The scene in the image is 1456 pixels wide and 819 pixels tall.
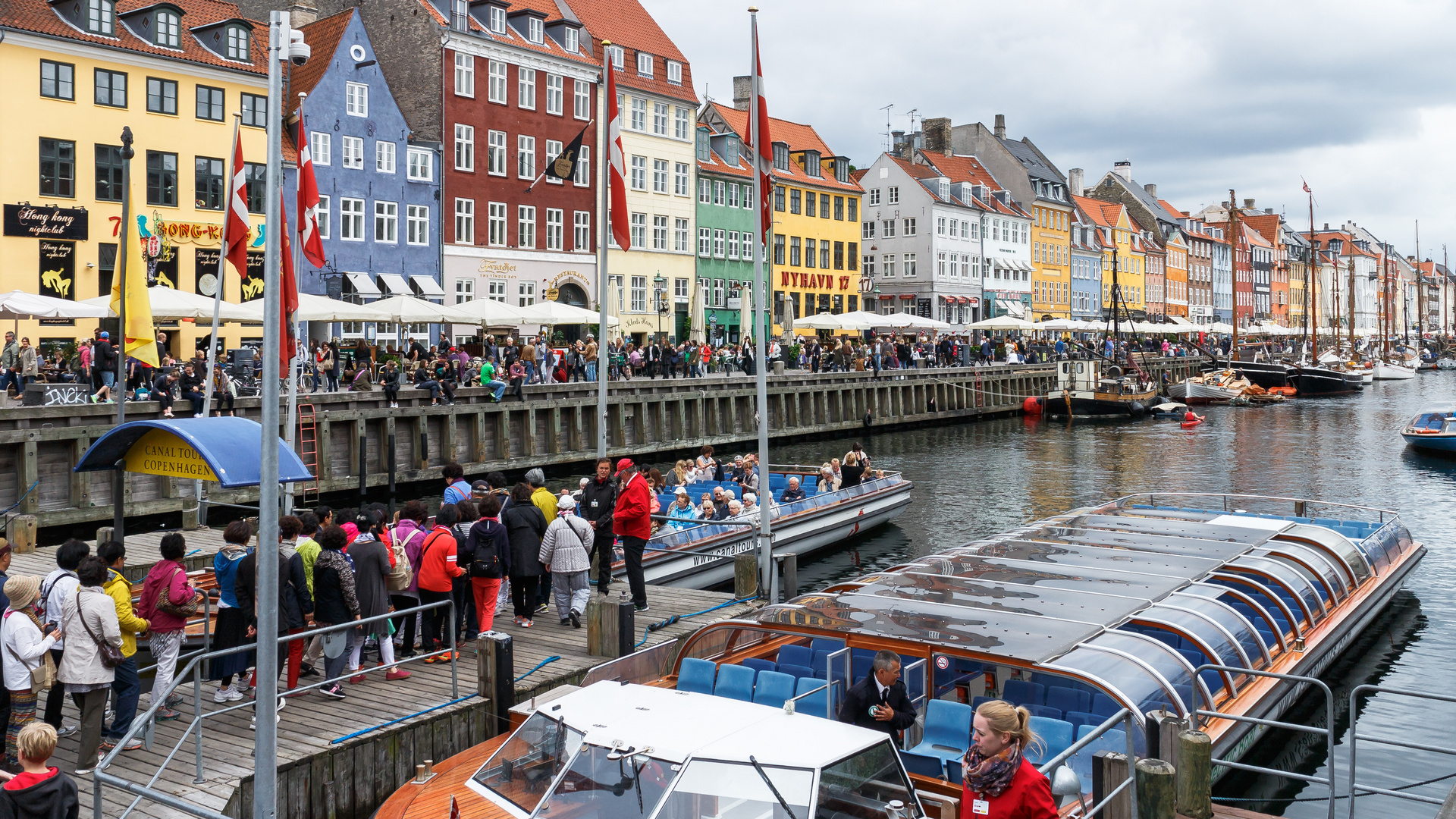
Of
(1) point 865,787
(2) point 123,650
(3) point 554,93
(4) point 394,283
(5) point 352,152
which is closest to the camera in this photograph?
(1) point 865,787

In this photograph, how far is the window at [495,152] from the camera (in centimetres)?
5209

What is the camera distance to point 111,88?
39.6 meters

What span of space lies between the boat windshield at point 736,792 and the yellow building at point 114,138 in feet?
112

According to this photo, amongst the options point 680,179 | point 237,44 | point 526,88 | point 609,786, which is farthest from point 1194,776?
point 680,179

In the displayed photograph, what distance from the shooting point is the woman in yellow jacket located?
9.30 m

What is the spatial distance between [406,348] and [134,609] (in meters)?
34.6

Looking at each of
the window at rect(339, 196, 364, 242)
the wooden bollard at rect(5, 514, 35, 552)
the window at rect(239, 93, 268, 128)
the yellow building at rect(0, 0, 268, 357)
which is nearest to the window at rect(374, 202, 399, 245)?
the window at rect(339, 196, 364, 242)

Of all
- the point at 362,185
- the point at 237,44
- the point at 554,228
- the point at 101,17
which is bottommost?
the point at 554,228

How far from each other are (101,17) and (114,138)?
384 centimetres

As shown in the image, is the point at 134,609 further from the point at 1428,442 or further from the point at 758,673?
the point at 1428,442

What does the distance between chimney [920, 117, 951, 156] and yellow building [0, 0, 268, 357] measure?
5812 cm

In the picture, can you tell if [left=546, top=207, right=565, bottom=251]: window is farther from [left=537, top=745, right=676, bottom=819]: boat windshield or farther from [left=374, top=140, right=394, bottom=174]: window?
[left=537, top=745, right=676, bottom=819]: boat windshield

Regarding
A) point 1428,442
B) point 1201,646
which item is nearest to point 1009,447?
point 1428,442

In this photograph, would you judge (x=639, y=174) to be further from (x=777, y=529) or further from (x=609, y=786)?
(x=609, y=786)
